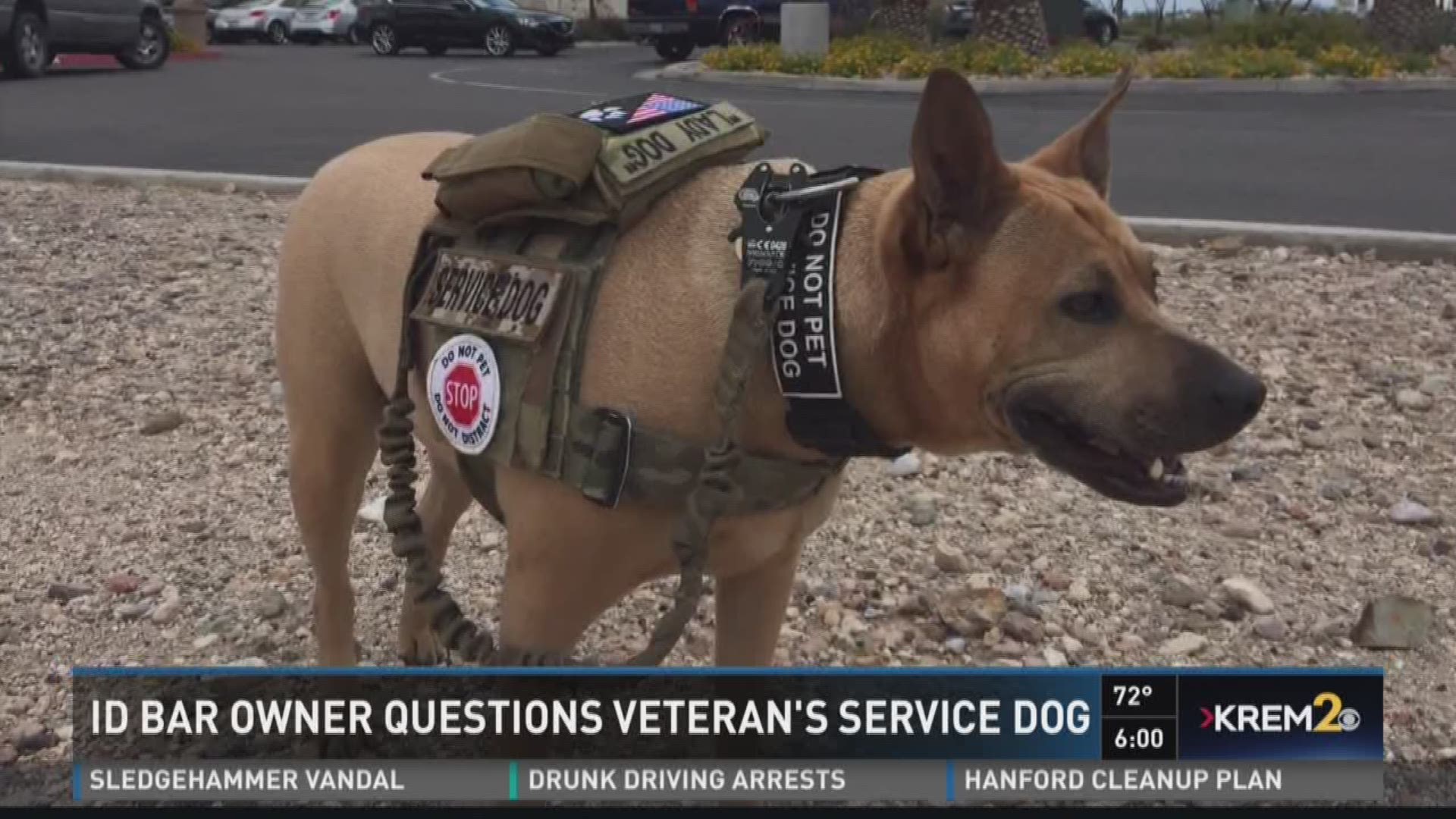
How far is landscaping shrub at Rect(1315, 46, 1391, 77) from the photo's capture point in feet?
67.2

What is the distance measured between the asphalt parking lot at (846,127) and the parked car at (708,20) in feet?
17.1

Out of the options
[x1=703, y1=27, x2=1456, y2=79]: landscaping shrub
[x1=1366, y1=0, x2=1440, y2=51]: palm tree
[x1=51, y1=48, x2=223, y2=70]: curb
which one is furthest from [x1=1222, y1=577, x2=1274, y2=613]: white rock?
[x1=51, y1=48, x2=223, y2=70]: curb

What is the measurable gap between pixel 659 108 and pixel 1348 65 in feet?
66.1

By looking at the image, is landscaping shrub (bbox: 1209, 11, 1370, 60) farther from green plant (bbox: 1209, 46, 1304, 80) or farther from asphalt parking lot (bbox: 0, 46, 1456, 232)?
asphalt parking lot (bbox: 0, 46, 1456, 232)

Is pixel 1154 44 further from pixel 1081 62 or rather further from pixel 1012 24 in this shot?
pixel 1081 62

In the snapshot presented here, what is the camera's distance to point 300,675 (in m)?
3.75

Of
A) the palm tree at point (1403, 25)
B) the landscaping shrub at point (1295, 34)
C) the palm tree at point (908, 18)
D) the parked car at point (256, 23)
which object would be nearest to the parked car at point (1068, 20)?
the landscaping shrub at point (1295, 34)

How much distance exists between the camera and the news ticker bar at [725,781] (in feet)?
10.2

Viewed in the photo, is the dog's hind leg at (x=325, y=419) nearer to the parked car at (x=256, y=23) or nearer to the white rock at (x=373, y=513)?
the white rock at (x=373, y=513)

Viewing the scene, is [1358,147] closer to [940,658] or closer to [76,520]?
[940,658]

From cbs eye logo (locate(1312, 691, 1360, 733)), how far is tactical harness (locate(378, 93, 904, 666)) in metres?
1.33

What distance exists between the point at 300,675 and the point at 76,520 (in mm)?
1582

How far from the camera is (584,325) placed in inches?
103

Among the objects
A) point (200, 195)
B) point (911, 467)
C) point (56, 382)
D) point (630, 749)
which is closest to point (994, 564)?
point (911, 467)
